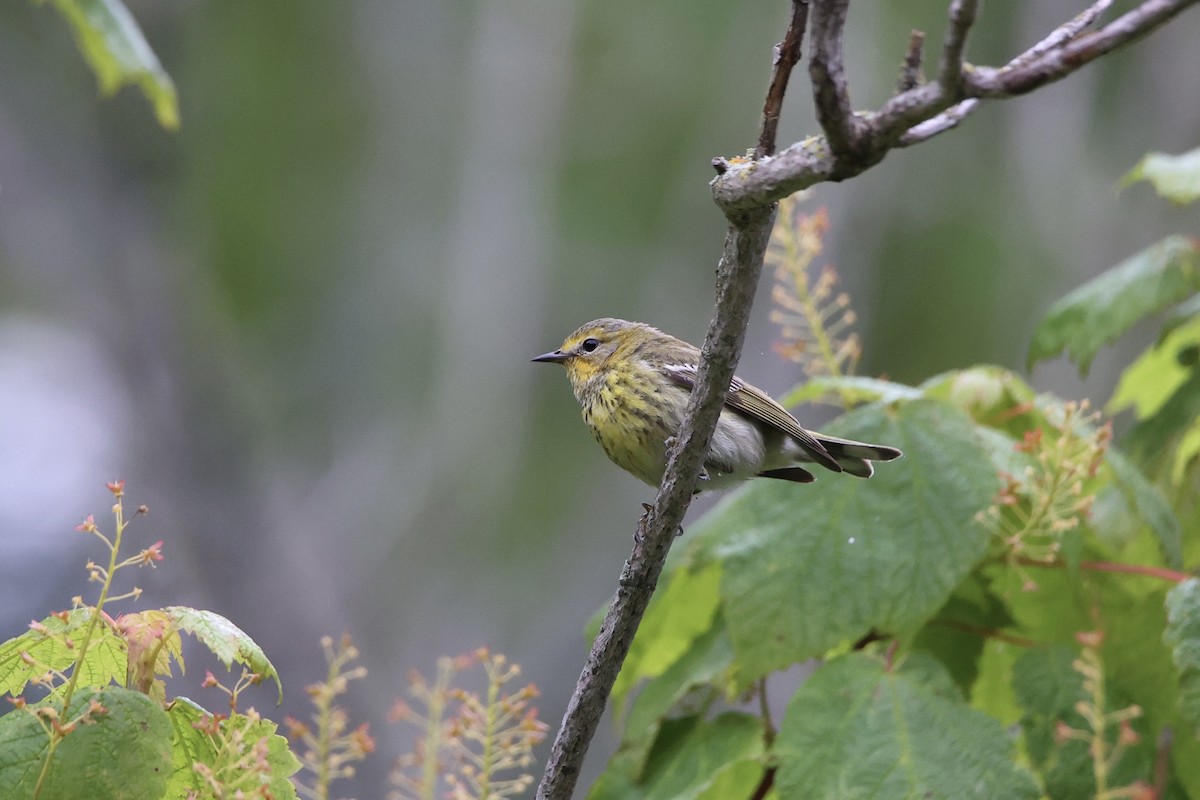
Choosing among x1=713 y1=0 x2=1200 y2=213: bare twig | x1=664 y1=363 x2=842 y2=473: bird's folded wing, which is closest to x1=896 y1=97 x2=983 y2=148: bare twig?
x1=713 y1=0 x2=1200 y2=213: bare twig

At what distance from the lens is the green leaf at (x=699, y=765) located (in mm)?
2094

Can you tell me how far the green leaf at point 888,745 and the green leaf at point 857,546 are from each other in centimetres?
9

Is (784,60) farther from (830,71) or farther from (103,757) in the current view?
(103,757)

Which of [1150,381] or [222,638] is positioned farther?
[1150,381]

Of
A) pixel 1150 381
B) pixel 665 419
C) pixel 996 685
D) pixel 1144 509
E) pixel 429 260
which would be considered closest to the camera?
pixel 1144 509

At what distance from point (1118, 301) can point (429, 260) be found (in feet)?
31.7

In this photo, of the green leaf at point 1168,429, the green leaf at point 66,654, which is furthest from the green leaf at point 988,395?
the green leaf at point 66,654

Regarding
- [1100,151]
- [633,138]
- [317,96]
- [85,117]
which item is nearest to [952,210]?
[1100,151]

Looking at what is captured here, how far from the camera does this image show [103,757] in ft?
4.65

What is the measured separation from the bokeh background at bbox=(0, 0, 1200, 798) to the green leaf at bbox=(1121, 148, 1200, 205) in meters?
3.82

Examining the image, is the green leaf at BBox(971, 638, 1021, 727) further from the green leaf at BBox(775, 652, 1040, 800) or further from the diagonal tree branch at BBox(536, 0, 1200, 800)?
the diagonal tree branch at BBox(536, 0, 1200, 800)

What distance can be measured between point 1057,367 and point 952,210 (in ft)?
8.14

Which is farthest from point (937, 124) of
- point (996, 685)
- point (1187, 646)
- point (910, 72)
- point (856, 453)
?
point (996, 685)

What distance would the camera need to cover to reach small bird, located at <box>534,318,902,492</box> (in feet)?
10.9
